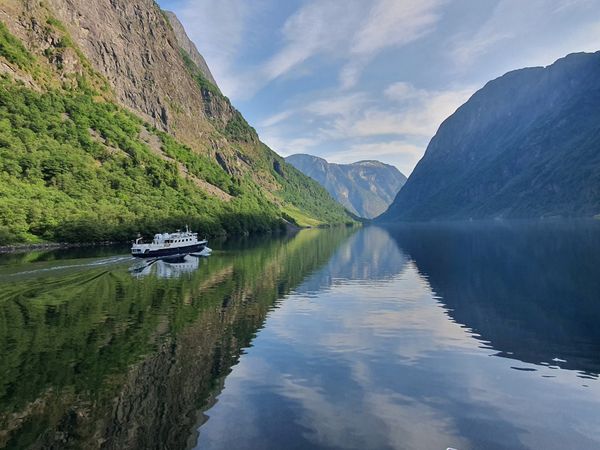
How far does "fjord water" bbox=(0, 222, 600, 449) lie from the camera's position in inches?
750

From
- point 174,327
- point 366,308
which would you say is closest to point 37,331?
point 174,327

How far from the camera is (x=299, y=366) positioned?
91.7ft

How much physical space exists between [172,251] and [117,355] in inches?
3015

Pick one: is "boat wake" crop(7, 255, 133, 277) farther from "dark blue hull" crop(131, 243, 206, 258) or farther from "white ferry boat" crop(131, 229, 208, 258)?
"dark blue hull" crop(131, 243, 206, 258)

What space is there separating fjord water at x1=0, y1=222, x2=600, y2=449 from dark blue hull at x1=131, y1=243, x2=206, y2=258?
117 ft

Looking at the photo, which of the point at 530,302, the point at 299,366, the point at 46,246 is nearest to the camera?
the point at 299,366

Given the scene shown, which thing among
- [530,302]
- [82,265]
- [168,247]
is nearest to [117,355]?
[530,302]

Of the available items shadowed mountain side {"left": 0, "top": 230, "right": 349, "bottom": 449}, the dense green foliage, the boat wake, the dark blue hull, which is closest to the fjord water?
shadowed mountain side {"left": 0, "top": 230, "right": 349, "bottom": 449}

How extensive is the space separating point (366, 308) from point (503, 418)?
85.6 feet

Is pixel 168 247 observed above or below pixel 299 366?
above

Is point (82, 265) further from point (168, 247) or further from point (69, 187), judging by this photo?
point (69, 187)

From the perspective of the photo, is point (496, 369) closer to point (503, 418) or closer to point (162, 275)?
point (503, 418)

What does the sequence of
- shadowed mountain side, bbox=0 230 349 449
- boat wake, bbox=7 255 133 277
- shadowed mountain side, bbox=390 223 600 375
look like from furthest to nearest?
boat wake, bbox=7 255 133 277
shadowed mountain side, bbox=390 223 600 375
shadowed mountain side, bbox=0 230 349 449

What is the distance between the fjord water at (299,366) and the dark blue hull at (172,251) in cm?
A: 3570
